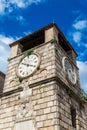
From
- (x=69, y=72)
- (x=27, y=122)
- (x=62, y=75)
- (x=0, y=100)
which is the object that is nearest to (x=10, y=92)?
(x=0, y=100)

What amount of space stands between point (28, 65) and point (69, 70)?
2496mm

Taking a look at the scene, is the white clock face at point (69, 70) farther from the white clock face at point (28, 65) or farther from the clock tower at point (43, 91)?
the white clock face at point (28, 65)

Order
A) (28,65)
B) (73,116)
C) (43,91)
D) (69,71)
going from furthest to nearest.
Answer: (69,71) → (28,65) → (73,116) → (43,91)

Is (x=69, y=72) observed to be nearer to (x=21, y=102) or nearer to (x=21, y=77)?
(x=21, y=77)

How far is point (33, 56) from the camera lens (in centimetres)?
1128

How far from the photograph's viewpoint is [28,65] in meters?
11.1

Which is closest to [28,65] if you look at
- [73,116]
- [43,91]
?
[43,91]

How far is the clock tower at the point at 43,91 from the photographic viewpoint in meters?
8.48

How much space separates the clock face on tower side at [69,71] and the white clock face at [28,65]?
1.63 meters

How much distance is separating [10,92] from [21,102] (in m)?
1.15

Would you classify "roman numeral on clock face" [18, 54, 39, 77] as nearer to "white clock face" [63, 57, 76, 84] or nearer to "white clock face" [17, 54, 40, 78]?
"white clock face" [17, 54, 40, 78]

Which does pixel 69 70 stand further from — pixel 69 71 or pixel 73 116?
pixel 73 116

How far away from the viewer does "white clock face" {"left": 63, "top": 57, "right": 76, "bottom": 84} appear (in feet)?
36.1

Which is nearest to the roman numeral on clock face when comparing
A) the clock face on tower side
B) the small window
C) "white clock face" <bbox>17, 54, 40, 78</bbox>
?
"white clock face" <bbox>17, 54, 40, 78</bbox>
